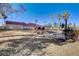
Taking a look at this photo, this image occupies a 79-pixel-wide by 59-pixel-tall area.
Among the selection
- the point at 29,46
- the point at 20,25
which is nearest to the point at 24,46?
the point at 29,46

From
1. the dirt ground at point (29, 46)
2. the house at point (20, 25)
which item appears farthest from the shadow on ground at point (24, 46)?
the house at point (20, 25)

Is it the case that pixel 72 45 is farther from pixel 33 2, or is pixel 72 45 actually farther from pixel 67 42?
pixel 33 2

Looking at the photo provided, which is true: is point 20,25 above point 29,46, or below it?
above

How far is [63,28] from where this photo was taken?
1327mm

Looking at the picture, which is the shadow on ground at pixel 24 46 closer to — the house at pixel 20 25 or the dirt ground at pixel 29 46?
the dirt ground at pixel 29 46

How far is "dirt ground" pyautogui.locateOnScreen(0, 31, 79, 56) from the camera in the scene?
129 centimetres

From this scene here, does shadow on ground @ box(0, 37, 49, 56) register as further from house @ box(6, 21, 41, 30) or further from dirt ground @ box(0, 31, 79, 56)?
house @ box(6, 21, 41, 30)

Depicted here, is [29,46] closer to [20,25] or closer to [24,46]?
[24,46]

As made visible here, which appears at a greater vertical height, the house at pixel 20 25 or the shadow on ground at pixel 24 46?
the house at pixel 20 25

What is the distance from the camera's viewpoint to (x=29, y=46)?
1310 millimetres

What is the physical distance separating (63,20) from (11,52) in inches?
20.8

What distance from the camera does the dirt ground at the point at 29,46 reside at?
50.9 inches

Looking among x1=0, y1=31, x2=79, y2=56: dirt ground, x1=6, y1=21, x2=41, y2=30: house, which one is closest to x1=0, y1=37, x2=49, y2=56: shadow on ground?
x1=0, y1=31, x2=79, y2=56: dirt ground

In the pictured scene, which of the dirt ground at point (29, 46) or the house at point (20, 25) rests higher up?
the house at point (20, 25)
